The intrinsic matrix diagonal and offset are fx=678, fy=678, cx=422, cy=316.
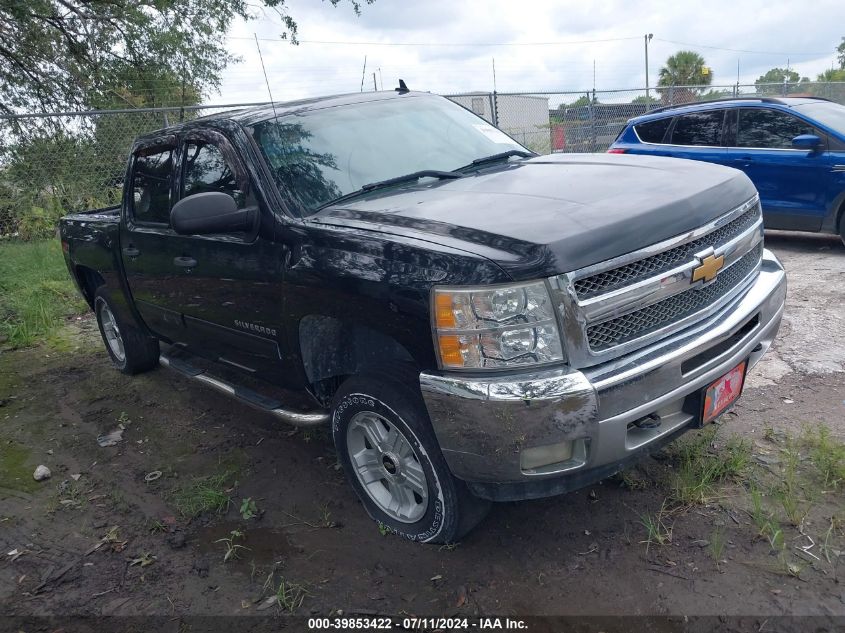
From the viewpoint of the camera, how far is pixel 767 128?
294 inches

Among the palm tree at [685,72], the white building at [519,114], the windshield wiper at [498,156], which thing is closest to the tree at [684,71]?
the palm tree at [685,72]

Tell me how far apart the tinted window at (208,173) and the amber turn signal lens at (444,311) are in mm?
1466

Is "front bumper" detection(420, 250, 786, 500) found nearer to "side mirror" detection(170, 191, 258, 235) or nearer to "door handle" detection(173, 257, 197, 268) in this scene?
"side mirror" detection(170, 191, 258, 235)

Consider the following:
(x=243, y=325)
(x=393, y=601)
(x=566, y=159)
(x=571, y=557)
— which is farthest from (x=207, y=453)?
(x=566, y=159)

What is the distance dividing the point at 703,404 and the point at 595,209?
913 mm

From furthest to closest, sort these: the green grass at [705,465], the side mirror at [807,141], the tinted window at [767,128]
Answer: the tinted window at [767,128], the side mirror at [807,141], the green grass at [705,465]

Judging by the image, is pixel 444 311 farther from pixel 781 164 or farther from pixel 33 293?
pixel 33 293

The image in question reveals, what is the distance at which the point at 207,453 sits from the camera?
4301 millimetres

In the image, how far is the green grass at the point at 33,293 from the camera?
7.41 meters

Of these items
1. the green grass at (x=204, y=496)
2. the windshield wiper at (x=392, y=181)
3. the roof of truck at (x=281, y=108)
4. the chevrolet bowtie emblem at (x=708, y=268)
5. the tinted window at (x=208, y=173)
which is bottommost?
the green grass at (x=204, y=496)

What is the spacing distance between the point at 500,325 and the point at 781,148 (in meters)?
6.34

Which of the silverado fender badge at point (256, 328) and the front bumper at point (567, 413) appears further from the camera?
the silverado fender badge at point (256, 328)

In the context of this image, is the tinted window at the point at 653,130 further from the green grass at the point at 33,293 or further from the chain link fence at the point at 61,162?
the green grass at the point at 33,293

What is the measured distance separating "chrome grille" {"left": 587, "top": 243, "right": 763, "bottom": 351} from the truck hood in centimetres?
26
